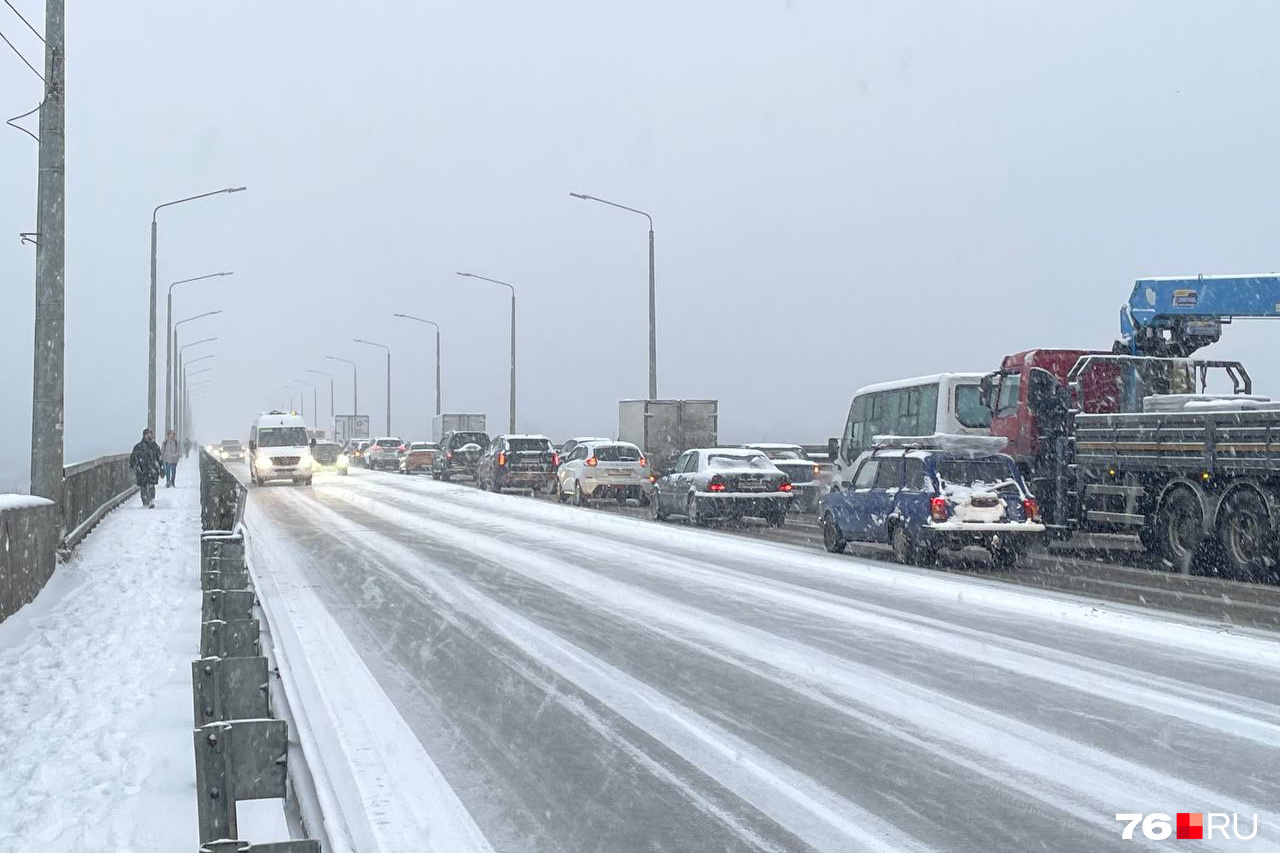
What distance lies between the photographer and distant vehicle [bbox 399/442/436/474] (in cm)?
6219

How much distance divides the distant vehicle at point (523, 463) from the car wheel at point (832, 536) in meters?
21.6

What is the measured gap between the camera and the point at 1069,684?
8977mm

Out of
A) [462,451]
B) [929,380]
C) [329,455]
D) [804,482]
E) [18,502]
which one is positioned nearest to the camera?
[18,502]

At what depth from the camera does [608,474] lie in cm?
3362

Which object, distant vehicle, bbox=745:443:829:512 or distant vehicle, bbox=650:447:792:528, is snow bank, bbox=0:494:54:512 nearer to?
distant vehicle, bbox=650:447:792:528

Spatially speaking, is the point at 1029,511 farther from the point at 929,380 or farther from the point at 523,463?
the point at 523,463

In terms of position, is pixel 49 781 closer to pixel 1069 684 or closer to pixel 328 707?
pixel 328 707

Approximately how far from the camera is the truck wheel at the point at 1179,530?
17484 mm

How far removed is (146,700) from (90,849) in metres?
3.06

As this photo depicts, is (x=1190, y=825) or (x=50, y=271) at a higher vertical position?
(x=50, y=271)

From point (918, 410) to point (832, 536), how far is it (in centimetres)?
639

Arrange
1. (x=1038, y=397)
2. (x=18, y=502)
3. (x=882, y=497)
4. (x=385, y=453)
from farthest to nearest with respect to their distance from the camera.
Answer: (x=385, y=453) < (x=1038, y=397) < (x=882, y=497) < (x=18, y=502)

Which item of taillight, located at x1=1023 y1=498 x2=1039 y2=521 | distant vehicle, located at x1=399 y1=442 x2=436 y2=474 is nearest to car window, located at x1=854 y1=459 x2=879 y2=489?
taillight, located at x1=1023 y1=498 x2=1039 y2=521

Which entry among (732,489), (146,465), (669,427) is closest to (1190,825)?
(732,489)
